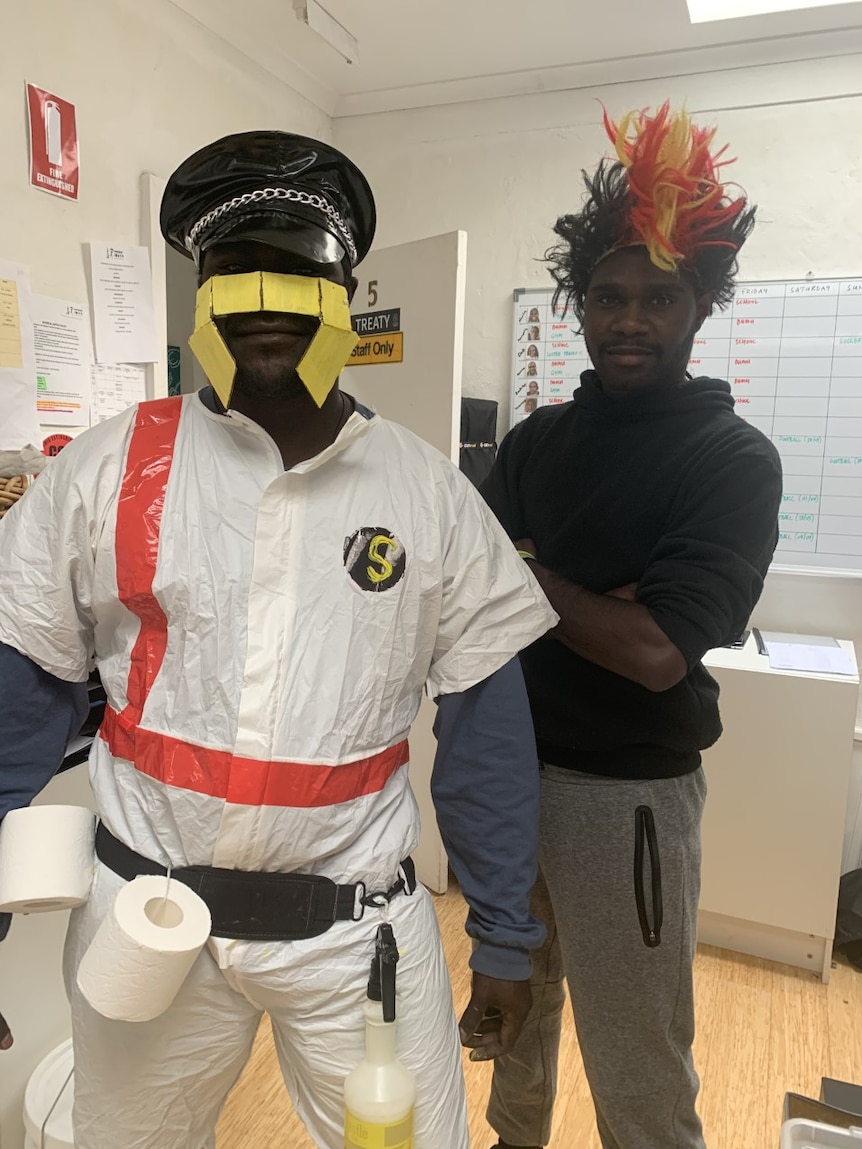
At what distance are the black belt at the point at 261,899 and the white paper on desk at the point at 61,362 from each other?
1182 mm

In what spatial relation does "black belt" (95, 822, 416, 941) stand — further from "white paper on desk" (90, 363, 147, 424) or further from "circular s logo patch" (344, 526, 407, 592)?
"white paper on desk" (90, 363, 147, 424)

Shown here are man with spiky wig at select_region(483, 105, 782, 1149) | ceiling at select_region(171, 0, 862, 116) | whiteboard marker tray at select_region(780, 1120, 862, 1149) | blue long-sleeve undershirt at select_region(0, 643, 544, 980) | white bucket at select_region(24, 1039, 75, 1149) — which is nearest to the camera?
whiteboard marker tray at select_region(780, 1120, 862, 1149)

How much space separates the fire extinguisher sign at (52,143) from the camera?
5.50ft

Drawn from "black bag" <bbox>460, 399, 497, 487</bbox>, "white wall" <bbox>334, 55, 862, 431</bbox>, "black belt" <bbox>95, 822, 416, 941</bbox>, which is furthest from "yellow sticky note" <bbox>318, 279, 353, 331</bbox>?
"black bag" <bbox>460, 399, 497, 487</bbox>

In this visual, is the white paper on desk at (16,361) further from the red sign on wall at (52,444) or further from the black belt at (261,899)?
the black belt at (261,899)

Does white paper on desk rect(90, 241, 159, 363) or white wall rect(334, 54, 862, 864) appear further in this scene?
white wall rect(334, 54, 862, 864)

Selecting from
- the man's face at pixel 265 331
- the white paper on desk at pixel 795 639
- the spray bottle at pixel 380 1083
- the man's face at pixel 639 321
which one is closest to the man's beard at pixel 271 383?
the man's face at pixel 265 331

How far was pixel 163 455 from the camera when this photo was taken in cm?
96

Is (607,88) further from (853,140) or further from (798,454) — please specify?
(798,454)

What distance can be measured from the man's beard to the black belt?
0.55m

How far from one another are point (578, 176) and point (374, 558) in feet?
6.68

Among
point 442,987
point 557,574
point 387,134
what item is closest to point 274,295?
point 557,574

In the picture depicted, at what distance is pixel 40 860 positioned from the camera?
36.2 inches

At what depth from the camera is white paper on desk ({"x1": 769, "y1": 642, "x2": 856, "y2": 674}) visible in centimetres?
212
